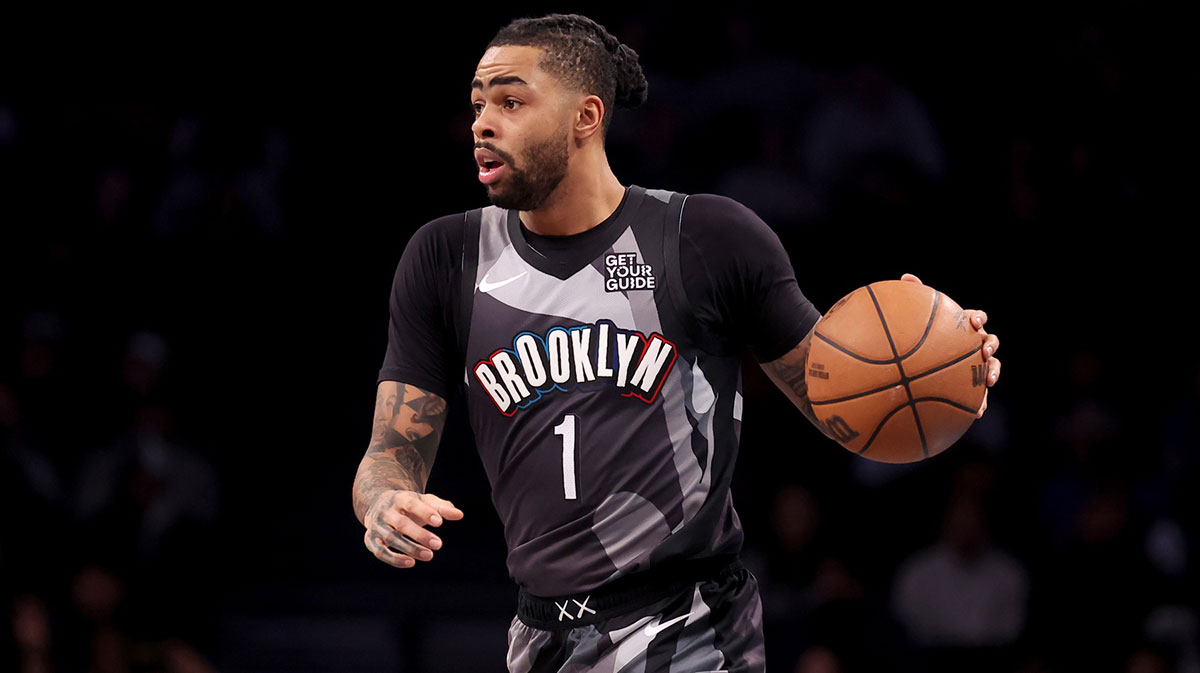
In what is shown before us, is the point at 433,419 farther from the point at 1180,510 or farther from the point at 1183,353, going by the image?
the point at 1183,353

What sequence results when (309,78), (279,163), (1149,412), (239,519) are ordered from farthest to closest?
(309,78) < (279,163) < (239,519) < (1149,412)

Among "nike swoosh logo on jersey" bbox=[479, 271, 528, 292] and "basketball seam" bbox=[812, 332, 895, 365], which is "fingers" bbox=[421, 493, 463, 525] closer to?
"nike swoosh logo on jersey" bbox=[479, 271, 528, 292]

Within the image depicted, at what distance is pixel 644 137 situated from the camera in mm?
8852

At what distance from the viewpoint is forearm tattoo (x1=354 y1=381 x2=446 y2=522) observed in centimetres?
349

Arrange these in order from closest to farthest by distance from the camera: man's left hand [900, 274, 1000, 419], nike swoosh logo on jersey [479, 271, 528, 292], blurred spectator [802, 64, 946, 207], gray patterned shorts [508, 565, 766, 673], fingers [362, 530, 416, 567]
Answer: fingers [362, 530, 416, 567]
gray patterned shorts [508, 565, 766, 673]
man's left hand [900, 274, 1000, 419]
nike swoosh logo on jersey [479, 271, 528, 292]
blurred spectator [802, 64, 946, 207]

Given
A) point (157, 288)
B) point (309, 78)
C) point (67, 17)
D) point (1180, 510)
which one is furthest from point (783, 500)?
point (67, 17)

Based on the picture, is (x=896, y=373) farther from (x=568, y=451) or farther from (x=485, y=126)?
(x=485, y=126)

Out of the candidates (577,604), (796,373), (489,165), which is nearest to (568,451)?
(577,604)

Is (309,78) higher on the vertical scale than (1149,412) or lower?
higher

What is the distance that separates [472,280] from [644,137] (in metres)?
5.47

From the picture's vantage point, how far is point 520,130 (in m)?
3.44

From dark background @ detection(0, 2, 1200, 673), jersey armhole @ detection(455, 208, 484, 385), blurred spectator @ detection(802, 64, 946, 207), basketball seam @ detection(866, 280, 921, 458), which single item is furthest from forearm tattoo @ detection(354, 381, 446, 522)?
blurred spectator @ detection(802, 64, 946, 207)

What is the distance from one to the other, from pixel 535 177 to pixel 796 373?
2.52 ft

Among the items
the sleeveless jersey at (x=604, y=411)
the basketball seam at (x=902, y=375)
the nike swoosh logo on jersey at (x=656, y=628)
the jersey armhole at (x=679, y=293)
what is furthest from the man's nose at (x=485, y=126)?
the nike swoosh logo on jersey at (x=656, y=628)
